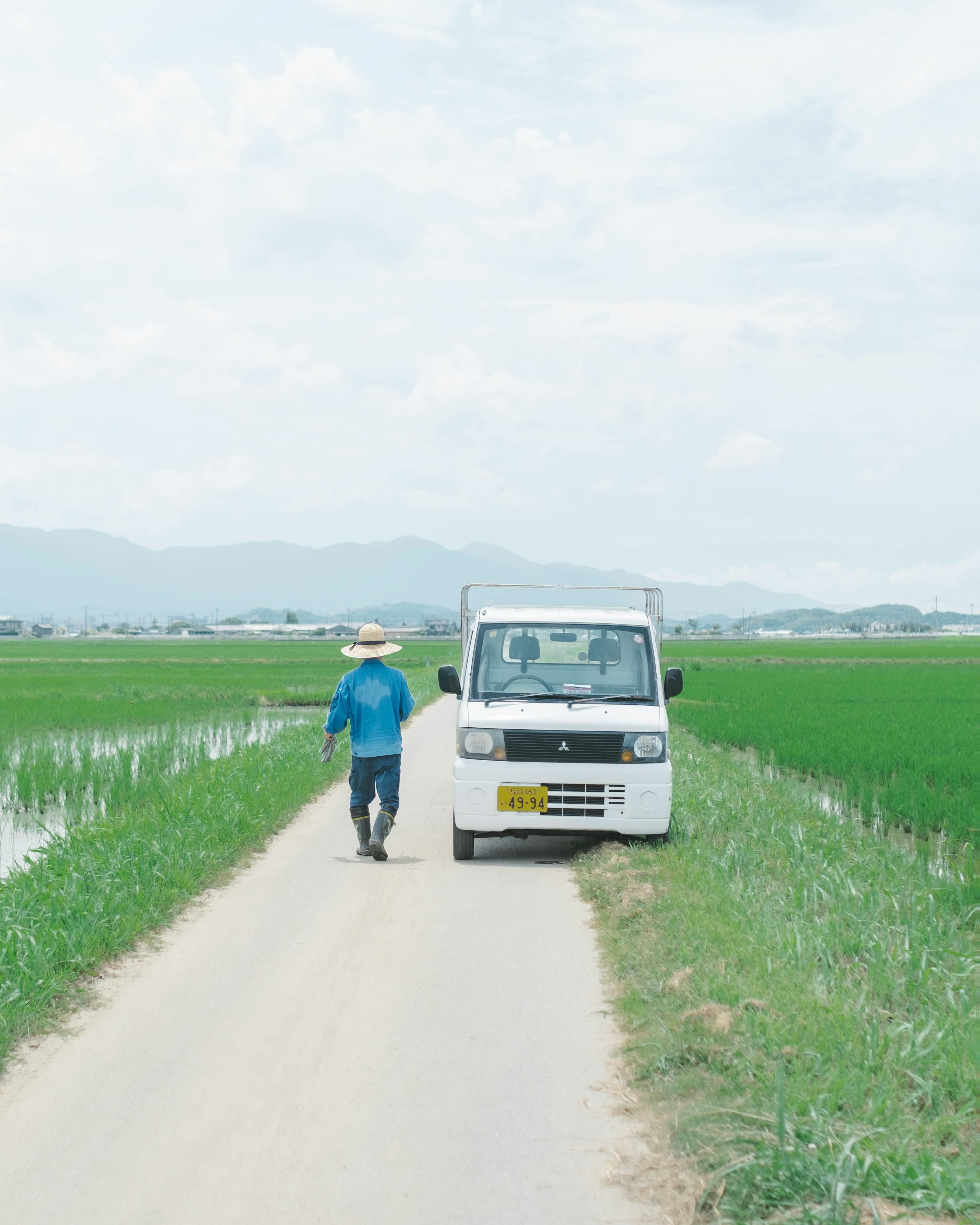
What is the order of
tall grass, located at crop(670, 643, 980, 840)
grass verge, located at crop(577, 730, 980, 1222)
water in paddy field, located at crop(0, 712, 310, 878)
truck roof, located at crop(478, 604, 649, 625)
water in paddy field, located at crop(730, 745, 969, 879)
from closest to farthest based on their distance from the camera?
grass verge, located at crop(577, 730, 980, 1222) → water in paddy field, located at crop(730, 745, 969, 879) → truck roof, located at crop(478, 604, 649, 625) → water in paddy field, located at crop(0, 712, 310, 878) → tall grass, located at crop(670, 643, 980, 840)

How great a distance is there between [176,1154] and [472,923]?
3.21 m

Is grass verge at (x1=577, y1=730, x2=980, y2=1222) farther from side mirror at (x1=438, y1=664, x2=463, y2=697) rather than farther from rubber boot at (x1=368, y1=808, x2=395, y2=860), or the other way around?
side mirror at (x1=438, y1=664, x2=463, y2=697)

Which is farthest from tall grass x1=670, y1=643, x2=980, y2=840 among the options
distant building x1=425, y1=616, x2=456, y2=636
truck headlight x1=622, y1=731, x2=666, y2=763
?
distant building x1=425, y1=616, x2=456, y2=636

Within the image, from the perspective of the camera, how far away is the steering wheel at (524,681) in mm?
9359

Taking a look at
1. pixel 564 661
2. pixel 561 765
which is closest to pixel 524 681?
pixel 564 661

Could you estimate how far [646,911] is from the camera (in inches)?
260

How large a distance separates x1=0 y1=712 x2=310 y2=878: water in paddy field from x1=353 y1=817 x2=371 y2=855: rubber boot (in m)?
2.36

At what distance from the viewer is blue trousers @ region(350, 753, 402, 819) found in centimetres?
889

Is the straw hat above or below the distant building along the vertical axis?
above

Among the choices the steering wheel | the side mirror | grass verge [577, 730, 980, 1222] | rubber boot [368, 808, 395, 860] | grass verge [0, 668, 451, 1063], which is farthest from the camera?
the steering wheel

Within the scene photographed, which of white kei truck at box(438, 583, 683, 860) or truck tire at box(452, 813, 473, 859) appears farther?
truck tire at box(452, 813, 473, 859)

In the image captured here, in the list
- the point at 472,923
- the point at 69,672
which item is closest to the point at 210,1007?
the point at 472,923

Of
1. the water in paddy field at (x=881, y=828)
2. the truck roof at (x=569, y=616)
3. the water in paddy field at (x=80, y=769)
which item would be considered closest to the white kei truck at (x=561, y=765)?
the truck roof at (x=569, y=616)

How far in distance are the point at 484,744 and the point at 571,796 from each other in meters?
0.79
